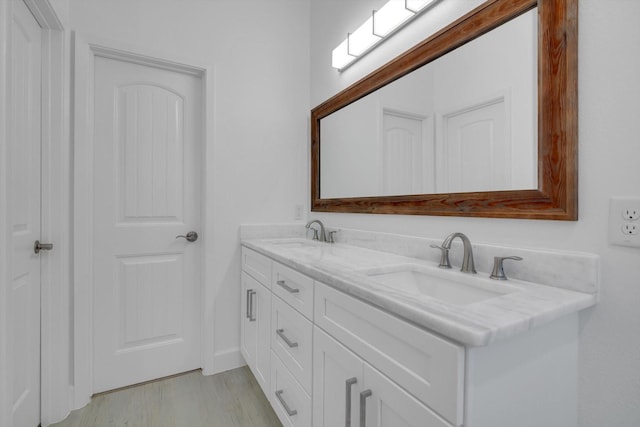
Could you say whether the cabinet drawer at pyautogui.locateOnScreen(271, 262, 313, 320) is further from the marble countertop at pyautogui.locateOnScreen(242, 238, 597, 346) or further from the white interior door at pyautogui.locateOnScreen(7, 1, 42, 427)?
the white interior door at pyautogui.locateOnScreen(7, 1, 42, 427)

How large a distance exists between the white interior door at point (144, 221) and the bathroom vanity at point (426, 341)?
90 cm

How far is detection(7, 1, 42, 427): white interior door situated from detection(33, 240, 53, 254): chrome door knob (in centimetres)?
3

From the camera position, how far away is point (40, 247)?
1.40 meters

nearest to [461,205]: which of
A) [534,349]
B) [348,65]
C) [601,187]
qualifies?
[601,187]

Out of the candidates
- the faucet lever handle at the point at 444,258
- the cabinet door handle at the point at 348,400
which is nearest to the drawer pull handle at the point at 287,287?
the cabinet door handle at the point at 348,400

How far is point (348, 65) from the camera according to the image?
1.80 m

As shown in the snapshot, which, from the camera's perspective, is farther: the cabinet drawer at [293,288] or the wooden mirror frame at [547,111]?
the cabinet drawer at [293,288]

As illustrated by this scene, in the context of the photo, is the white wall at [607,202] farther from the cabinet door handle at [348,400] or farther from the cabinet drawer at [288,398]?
the cabinet drawer at [288,398]

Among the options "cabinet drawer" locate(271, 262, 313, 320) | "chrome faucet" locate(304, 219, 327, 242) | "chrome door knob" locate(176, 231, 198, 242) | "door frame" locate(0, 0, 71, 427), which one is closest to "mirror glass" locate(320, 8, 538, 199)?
"chrome faucet" locate(304, 219, 327, 242)

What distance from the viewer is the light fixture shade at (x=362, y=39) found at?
1.55 m

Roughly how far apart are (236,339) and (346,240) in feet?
3.26

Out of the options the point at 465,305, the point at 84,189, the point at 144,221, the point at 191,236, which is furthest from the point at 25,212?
the point at 465,305

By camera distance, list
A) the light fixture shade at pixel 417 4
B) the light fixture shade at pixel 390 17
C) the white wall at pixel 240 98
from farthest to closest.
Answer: the white wall at pixel 240 98, the light fixture shade at pixel 390 17, the light fixture shade at pixel 417 4

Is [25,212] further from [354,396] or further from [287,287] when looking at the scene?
[354,396]
